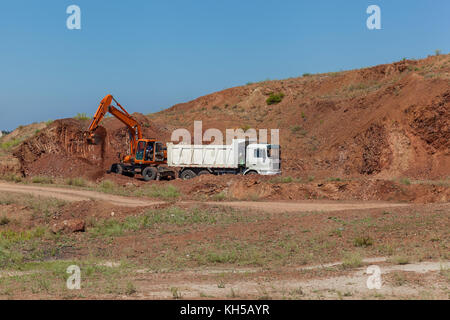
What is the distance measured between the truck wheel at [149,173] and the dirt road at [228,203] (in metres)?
7.66

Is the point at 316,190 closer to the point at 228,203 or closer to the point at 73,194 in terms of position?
the point at 228,203

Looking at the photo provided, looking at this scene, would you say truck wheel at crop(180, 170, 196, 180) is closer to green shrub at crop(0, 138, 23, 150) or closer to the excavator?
the excavator

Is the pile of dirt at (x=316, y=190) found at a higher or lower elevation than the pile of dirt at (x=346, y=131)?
lower

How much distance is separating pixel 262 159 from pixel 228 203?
9.05 m

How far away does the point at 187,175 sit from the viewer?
35.2 meters

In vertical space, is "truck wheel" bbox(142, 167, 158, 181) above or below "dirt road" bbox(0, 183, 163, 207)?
above

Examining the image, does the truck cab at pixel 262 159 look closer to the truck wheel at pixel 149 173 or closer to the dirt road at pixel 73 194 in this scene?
the truck wheel at pixel 149 173

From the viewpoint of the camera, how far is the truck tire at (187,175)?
35031mm

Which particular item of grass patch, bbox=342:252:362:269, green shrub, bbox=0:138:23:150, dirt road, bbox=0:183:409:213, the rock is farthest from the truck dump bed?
grass patch, bbox=342:252:362:269

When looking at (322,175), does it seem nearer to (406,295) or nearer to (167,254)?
(167,254)

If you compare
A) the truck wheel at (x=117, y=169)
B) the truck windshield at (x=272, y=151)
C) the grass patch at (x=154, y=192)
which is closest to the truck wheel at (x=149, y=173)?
the truck wheel at (x=117, y=169)

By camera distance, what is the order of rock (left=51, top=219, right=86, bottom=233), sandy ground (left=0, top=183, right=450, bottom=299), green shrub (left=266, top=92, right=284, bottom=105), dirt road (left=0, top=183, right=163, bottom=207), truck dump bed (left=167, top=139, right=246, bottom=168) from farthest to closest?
1. green shrub (left=266, top=92, right=284, bottom=105)
2. truck dump bed (left=167, top=139, right=246, bottom=168)
3. dirt road (left=0, top=183, right=163, bottom=207)
4. rock (left=51, top=219, right=86, bottom=233)
5. sandy ground (left=0, top=183, right=450, bottom=299)

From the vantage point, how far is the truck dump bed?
33.7m
